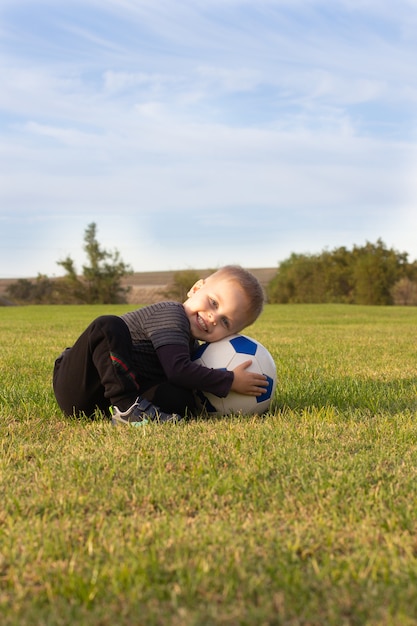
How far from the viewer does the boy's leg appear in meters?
3.96

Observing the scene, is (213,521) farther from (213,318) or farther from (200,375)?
(213,318)

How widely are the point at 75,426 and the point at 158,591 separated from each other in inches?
93.9

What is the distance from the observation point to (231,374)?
4.05m

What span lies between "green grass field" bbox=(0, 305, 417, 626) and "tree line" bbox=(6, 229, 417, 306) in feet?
151

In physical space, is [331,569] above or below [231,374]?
below

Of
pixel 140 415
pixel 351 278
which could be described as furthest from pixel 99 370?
pixel 351 278

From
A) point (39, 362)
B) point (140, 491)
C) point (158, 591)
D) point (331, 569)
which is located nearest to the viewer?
point (158, 591)

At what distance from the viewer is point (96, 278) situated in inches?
2291

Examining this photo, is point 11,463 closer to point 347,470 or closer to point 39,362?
point 347,470

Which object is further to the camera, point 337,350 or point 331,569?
point 337,350

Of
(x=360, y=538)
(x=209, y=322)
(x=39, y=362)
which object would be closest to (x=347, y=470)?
(x=360, y=538)

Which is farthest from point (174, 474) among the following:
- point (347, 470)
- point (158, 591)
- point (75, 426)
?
point (75, 426)

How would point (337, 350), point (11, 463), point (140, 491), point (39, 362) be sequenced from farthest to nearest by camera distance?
point (337, 350) < point (39, 362) < point (11, 463) < point (140, 491)

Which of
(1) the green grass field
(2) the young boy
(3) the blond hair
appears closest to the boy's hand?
(2) the young boy
